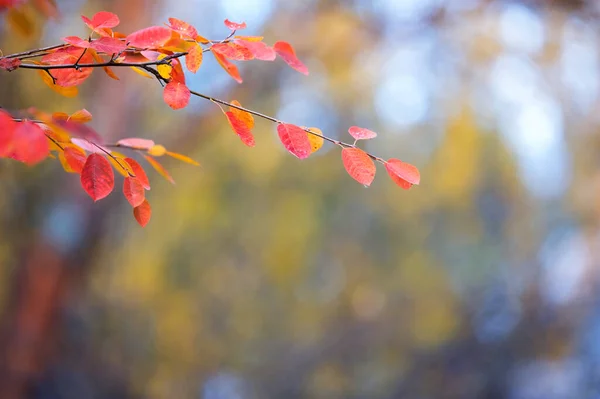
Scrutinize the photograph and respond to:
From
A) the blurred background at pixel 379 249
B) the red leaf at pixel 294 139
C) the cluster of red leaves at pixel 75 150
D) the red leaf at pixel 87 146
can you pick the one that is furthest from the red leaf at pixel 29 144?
the blurred background at pixel 379 249

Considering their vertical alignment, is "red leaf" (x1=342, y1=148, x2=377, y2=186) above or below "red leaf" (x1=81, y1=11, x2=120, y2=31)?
below

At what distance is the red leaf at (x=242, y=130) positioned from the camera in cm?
51

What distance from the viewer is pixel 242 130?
1.69 feet

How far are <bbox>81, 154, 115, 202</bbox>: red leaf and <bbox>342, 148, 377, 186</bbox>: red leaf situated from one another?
0.71 feet

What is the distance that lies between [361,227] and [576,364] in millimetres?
1556

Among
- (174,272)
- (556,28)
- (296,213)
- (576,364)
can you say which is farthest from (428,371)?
(556,28)

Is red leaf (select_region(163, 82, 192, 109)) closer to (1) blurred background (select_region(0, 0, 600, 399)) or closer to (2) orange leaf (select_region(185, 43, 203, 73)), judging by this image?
(2) orange leaf (select_region(185, 43, 203, 73))

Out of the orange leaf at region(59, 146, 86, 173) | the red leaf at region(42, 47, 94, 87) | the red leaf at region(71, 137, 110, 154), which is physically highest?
the red leaf at region(42, 47, 94, 87)

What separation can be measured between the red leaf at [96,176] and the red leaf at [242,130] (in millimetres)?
124

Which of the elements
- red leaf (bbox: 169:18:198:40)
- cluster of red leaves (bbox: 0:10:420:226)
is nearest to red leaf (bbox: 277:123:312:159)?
cluster of red leaves (bbox: 0:10:420:226)

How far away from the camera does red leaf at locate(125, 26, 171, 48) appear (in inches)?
17.9

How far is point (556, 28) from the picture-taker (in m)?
2.90

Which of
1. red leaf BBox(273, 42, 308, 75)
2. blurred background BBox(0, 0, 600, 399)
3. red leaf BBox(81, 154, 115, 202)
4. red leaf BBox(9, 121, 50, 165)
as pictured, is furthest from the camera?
blurred background BBox(0, 0, 600, 399)

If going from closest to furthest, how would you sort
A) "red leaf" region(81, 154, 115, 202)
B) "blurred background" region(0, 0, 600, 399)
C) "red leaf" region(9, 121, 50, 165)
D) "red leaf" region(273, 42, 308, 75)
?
"red leaf" region(9, 121, 50, 165)
"red leaf" region(81, 154, 115, 202)
"red leaf" region(273, 42, 308, 75)
"blurred background" region(0, 0, 600, 399)
